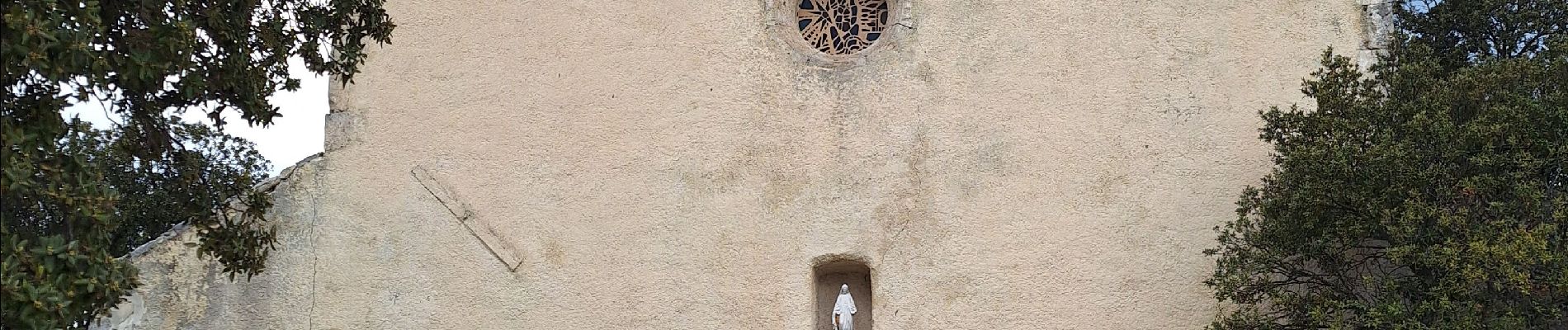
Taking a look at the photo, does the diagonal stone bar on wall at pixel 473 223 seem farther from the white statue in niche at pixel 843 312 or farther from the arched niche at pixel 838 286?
the white statue in niche at pixel 843 312

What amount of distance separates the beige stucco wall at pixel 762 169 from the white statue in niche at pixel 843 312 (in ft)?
0.54

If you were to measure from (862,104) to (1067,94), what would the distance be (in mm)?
1270

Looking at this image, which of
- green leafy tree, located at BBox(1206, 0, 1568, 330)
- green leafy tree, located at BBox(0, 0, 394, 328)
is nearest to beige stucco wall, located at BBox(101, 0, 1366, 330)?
green leafy tree, located at BBox(1206, 0, 1568, 330)

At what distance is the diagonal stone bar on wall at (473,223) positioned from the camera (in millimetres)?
10336

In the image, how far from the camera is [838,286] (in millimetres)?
10484

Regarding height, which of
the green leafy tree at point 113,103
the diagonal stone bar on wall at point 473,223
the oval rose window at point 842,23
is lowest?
the green leafy tree at point 113,103

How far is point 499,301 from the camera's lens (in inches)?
405

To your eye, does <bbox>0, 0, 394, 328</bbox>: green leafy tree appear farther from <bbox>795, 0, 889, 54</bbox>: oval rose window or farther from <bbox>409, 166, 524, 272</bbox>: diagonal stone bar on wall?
<bbox>795, 0, 889, 54</bbox>: oval rose window

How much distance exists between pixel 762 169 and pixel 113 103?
13.9 feet

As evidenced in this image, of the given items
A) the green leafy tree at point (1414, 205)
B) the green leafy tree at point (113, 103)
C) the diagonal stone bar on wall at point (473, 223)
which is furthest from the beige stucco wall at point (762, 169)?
the green leafy tree at point (113, 103)

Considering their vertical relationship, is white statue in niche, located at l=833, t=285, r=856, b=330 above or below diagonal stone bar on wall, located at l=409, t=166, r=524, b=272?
below

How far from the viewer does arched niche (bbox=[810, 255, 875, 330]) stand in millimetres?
10312

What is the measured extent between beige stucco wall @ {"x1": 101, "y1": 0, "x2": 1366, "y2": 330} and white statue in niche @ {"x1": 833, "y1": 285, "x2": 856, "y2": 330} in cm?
16

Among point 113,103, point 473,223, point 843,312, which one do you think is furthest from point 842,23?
point 113,103
